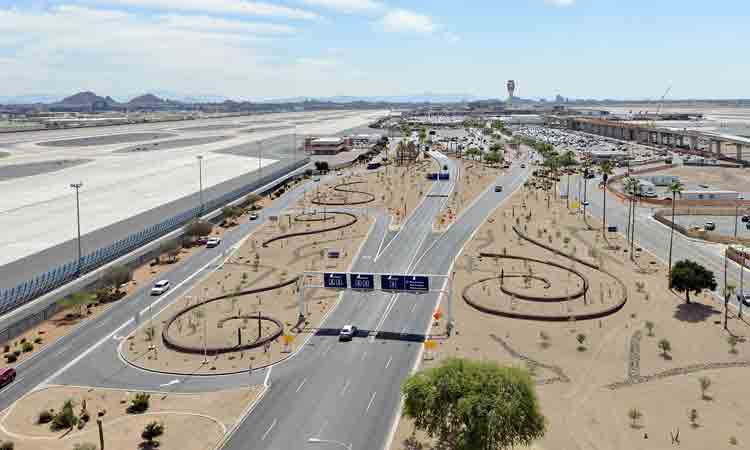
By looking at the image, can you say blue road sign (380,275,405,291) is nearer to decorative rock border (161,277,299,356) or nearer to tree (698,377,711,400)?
decorative rock border (161,277,299,356)

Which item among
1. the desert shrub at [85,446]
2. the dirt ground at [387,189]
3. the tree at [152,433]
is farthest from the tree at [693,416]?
the dirt ground at [387,189]

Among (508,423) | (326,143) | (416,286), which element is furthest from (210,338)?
(326,143)

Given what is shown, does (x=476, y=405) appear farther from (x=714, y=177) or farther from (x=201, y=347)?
(x=714, y=177)

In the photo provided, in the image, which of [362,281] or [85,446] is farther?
[362,281]

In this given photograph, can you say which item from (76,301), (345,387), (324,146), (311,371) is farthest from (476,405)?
(324,146)

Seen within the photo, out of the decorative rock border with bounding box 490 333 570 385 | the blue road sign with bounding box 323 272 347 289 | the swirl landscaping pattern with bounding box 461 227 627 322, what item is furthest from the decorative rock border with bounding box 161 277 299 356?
the swirl landscaping pattern with bounding box 461 227 627 322

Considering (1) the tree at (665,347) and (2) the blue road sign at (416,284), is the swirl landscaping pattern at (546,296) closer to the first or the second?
(2) the blue road sign at (416,284)

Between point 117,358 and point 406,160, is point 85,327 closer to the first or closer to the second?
point 117,358
